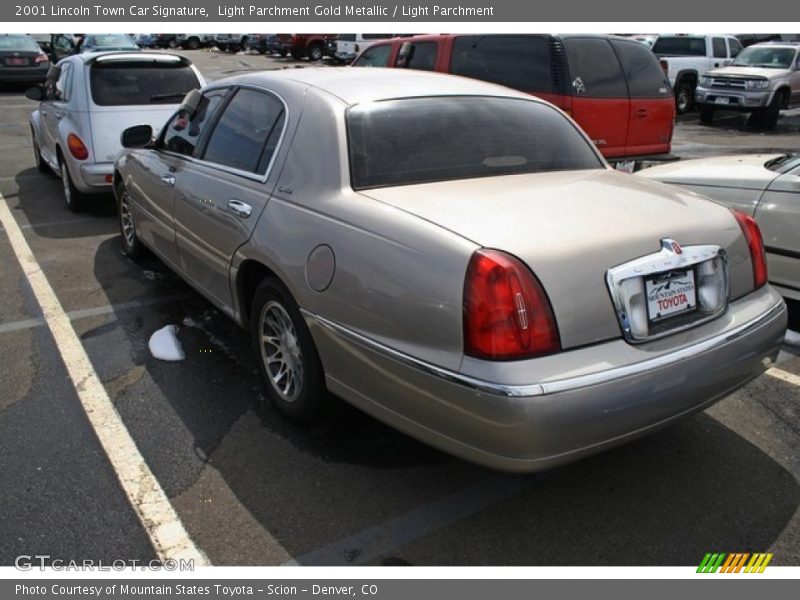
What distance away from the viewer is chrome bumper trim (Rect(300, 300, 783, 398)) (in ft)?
7.54

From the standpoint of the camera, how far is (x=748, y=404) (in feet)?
12.0

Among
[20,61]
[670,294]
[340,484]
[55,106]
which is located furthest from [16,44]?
[670,294]

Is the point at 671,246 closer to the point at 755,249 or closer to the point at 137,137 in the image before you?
the point at 755,249

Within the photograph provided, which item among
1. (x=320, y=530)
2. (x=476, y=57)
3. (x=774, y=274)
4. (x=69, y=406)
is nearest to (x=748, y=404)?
(x=774, y=274)

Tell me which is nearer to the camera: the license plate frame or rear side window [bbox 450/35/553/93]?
the license plate frame

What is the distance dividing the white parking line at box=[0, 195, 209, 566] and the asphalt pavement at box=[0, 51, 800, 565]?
0.12ft

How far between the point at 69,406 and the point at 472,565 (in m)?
2.29

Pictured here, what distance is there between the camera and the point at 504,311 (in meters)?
2.35

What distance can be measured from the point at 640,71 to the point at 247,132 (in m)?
5.16

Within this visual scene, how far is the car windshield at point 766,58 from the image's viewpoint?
16.0m

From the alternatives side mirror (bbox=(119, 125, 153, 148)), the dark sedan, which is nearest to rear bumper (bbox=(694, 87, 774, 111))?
side mirror (bbox=(119, 125, 153, 148))

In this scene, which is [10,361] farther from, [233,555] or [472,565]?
[472,565]

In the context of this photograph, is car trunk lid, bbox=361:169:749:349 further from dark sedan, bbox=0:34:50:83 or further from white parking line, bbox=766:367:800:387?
dark sedan, bbox=0:34:50:83

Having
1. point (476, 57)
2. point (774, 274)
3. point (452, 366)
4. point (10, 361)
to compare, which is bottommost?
point (10, 361)
